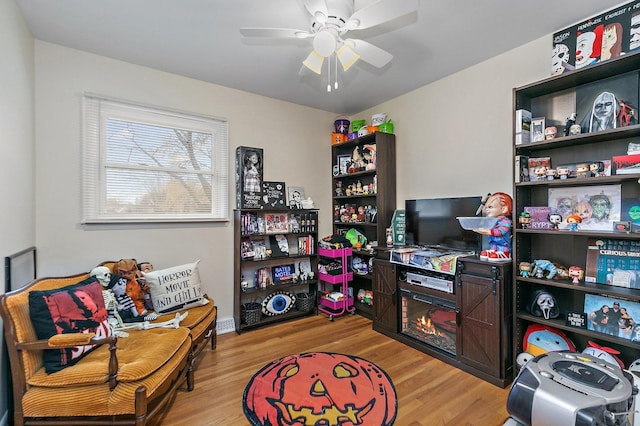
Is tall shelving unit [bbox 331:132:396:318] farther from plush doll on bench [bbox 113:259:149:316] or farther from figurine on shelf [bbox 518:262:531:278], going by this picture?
plush doll on bench [bbox 113:259:149:316]

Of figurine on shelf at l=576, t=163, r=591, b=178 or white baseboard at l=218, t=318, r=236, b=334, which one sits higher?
figurine on shelf at l=576, t=163, r=591, b=178

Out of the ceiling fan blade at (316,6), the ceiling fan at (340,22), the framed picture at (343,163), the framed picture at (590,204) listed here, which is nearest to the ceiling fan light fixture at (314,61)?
the ceiling fan at (340,22)

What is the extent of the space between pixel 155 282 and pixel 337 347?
5.61 ft

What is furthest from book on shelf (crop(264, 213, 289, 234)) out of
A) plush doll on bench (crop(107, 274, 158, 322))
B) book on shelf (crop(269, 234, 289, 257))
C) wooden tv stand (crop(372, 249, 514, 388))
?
wooden tv stand (crop(372, 249, 514, 388))

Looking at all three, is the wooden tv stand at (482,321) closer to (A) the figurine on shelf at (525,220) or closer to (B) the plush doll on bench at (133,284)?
(A) the figurine on shelf at (525,220)

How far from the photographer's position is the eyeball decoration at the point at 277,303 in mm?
3361

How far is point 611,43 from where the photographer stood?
1963 millimetres

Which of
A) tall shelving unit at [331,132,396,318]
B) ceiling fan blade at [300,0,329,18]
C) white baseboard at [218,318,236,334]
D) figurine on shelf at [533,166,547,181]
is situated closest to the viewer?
ceiling fan blade at [300,0,329,18]

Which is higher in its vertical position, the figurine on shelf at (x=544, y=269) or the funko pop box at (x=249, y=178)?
the funko pop box at (x=249, y=178)

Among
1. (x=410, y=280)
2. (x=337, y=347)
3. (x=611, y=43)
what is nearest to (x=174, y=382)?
(x=337, y=347)

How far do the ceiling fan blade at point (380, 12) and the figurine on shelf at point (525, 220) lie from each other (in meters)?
1.67

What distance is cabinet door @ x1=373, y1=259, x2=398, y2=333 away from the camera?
2980mm

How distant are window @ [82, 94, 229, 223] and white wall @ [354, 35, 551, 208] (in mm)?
2103

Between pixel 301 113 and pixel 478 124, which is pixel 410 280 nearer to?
pixel 478 124
